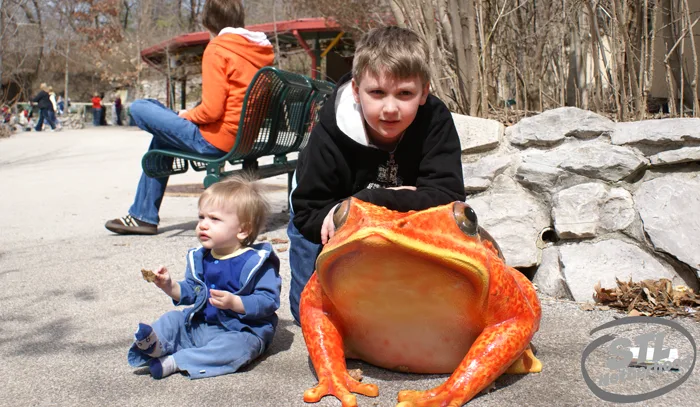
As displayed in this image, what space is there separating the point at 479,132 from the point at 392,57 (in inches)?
74.8

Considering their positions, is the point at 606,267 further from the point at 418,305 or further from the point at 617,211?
the point at 418,305

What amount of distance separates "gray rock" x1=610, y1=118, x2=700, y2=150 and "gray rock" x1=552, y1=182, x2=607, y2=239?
0.31m

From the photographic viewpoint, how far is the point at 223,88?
4.95 m

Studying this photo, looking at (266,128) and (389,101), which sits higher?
(389,101)

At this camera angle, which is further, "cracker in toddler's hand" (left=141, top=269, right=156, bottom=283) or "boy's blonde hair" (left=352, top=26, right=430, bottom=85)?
"cracker in toddler's hand" (left=141, top=269, right=156, bottom=283)

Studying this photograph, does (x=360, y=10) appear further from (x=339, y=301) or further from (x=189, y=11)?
(x=189, y=11)

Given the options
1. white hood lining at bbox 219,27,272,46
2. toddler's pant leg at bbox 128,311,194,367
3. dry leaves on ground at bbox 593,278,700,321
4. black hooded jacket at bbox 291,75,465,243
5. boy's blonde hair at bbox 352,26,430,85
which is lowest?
dry leaves on ground at bbox 593,278,700,321

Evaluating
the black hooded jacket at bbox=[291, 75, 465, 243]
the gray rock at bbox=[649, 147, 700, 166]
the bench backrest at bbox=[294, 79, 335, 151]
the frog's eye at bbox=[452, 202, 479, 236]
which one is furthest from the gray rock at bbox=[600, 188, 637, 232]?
the bench backrest at bbox=[294, 79, 335, 151]

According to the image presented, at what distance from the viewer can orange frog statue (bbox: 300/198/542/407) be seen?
192cm

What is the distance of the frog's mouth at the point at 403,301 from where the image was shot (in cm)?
192

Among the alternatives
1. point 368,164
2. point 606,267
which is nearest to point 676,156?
point 606,267

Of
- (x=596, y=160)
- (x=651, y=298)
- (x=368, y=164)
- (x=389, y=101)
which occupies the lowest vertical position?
(x=651, y=298)

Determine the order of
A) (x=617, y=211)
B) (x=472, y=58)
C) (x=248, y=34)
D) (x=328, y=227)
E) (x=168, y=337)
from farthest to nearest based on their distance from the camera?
(x=248, y=34), (x=472, y=58), (x=617, y=211), (x=168, y=337), (x=328, y=227)

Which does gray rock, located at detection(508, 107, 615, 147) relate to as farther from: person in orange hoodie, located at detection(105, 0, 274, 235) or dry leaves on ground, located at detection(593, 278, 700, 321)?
person in orange hoodie, located at detection(105, 0, 274, 235)
